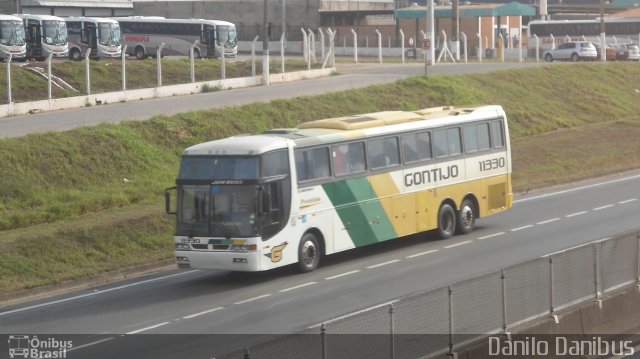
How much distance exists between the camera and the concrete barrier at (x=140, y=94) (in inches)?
1609

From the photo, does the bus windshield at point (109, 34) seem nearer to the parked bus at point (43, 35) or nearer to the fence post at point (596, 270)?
the parked bus at point (43, 35)

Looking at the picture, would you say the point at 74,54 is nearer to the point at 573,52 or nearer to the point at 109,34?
the point at 109,34

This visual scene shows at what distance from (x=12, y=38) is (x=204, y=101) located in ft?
58.2

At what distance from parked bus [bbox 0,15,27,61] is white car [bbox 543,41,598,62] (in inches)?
1562

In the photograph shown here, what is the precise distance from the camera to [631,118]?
54.0 meters

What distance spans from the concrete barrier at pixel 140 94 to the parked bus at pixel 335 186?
17809 millimetres

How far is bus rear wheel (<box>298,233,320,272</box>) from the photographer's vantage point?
23.3 m

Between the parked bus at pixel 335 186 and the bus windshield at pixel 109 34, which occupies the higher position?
the bus windshield at pixel 109 34

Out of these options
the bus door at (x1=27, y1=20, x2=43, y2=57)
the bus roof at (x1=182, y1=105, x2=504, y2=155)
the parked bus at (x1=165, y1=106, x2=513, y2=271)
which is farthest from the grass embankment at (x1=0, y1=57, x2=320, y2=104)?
the parked bus at (x1=165, y1=106, x2=513, y2=271)

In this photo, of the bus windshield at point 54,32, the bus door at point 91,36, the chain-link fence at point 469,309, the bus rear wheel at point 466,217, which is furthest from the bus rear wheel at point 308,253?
the bus door at point 91,36

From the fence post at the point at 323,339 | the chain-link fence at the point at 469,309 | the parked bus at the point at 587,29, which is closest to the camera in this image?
the fence post at the point at 323,339

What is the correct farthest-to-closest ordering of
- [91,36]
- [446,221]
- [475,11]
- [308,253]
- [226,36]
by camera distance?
1. [475,11]
2. [226,36]
3. [91,36]
4. [446,221]
5. [308,253]

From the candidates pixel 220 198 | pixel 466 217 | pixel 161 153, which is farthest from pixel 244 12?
pixel 220 198

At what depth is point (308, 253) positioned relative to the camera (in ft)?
Result: 77.3
